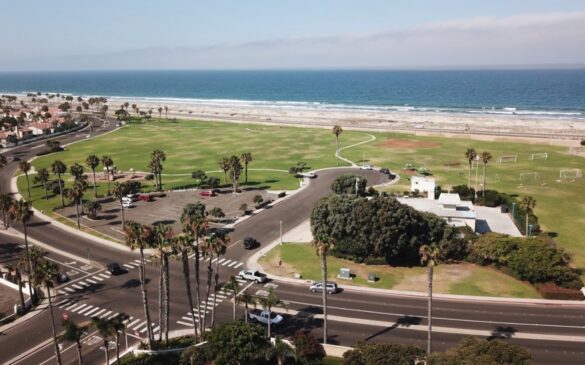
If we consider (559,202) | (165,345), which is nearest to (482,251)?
(559,202)

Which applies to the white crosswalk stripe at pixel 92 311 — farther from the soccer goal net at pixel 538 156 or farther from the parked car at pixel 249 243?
the soccer goal net at pixel 538 156

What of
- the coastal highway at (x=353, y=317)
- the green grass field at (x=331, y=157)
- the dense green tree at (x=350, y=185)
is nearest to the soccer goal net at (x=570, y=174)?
the green grass field at (x=331, y=157)

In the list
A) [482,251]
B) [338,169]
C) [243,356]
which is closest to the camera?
[243,356]

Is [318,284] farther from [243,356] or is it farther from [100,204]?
[100,204]

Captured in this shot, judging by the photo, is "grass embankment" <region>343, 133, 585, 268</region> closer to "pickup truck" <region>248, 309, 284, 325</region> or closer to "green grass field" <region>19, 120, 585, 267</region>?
"green grass field" <region>19, 120, 585, 267</region>

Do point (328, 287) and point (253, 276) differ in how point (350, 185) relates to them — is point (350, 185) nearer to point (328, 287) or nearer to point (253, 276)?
point (253, 276)

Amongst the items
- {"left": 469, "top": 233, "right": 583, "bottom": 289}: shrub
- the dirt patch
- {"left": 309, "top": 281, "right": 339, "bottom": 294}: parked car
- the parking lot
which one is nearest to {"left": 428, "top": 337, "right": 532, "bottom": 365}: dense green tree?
{"left": 309, "top": 281, "right": 339, "bottom": 294}: parked car

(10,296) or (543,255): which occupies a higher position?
(543,255)
